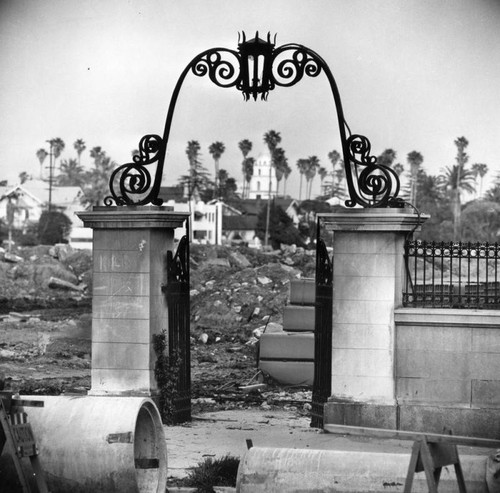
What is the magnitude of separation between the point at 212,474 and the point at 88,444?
1.90 meters

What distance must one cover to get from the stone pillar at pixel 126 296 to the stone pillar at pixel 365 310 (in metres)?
2.41

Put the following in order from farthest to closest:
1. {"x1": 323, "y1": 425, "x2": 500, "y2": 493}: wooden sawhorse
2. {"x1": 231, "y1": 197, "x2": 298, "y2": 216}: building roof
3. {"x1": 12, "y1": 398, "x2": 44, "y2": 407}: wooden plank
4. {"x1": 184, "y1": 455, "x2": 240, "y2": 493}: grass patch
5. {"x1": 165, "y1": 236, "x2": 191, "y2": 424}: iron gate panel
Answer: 1. {"x1": 231, "y1": 197, "x2": 298, "y2": 216}: building roof
2. {"x1": 165, "y1": 236, "x2": 191, "y2": 424}: iron gate panel
3. {"x1": 184, "y1": 455, "x2": 240, "y2": 493}: grass patch
4. {"x1": 12, "y1": 398, "x2": 44, "y2": 407}: wooden plank
5. {"x1": 323, "y1": 425, "x2": 500, "y2": 493}: wooden sawhorse

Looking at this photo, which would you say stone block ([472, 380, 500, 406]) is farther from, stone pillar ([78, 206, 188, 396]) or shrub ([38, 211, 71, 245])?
shrub ([38, 211, 71, 245])

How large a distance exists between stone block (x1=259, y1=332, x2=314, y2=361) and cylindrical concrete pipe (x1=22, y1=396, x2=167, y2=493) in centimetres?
1077

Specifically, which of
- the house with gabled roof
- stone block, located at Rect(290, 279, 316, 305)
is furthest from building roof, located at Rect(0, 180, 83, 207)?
stone block, located at Rect(290, 279, 316, 305)

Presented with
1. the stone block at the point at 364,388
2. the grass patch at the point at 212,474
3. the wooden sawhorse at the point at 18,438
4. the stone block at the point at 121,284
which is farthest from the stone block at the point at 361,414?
the wooden sawhorse at the point at 18,438

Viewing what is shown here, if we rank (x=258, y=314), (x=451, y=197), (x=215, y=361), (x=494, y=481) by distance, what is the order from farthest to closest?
(x=451, y=197), (x=258, y=314), (x=215, y=361), (x=494, y=481)

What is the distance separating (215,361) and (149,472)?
1721cm

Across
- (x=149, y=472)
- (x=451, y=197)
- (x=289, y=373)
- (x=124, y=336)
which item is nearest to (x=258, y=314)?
(x=289, y=373)

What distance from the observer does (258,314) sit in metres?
39.6

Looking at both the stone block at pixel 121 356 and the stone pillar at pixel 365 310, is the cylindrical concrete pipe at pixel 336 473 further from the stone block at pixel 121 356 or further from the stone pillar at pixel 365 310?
the stone block at pixel 121 356

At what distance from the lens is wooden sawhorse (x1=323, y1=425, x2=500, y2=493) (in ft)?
29.6

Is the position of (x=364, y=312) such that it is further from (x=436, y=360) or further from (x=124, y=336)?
(x=124, y=336)

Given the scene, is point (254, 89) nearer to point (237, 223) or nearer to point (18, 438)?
point (18, 438)
